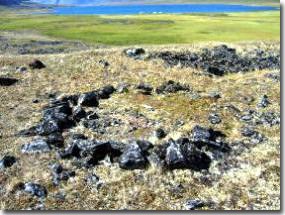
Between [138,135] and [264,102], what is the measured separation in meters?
12.1

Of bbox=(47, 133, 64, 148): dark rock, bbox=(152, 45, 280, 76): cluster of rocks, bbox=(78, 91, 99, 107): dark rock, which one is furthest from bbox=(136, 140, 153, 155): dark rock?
bbox=(152, 45, 280, 76): cluster of rocks

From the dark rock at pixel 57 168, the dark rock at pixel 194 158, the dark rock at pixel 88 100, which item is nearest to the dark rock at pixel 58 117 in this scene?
the dark rock at pixel 88 100

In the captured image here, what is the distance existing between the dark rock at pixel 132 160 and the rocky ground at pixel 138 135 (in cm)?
6

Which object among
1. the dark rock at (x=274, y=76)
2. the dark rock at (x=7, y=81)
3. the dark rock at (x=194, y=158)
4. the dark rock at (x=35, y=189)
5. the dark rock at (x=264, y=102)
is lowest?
the dark rock at (x=35, y=189)

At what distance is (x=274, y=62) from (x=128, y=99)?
23464 millimetres

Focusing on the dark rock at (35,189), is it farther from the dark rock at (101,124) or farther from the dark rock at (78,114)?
the dark rock at (78,114)

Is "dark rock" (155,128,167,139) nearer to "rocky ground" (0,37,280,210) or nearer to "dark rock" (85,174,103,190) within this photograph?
"rocky ground" (0,37,280,210)

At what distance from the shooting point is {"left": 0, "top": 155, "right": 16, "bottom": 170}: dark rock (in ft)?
95.2

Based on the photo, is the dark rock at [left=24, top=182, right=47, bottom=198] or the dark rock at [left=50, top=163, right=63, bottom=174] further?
the dark rock at [left=50, top=163, right=63, bottom=174]

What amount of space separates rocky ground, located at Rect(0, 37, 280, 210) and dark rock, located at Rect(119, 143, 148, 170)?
60 mm

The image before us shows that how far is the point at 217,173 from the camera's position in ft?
92.3

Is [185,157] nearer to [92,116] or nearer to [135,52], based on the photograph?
[92,116]

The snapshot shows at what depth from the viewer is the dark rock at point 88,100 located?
4000 centimetres

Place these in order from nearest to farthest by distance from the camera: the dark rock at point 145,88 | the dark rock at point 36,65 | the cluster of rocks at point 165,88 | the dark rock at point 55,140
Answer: the dark rock at point 55,140 → the dark rock at point 145,88 → the cluster of rocks at point 165,88 → the dark rock at point 36,65
